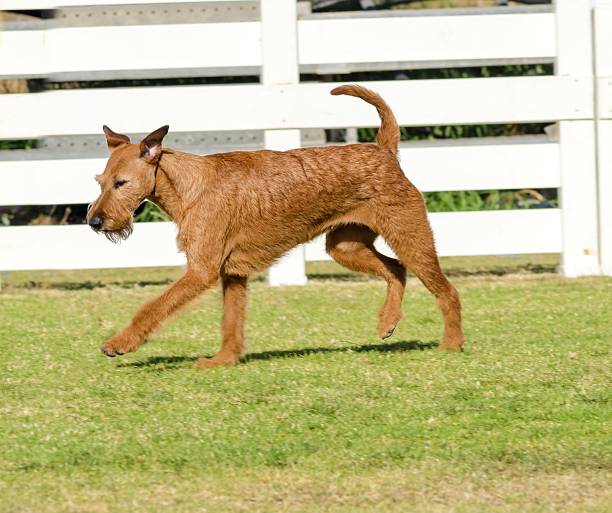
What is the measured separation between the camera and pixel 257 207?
658 cm

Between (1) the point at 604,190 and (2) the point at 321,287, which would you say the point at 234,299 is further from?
(1) the point at 604,190

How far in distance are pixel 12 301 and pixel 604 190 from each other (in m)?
4.44

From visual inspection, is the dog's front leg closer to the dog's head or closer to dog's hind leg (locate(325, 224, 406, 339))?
the dog's head

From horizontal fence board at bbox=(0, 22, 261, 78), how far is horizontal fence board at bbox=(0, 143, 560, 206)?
0.74 metres

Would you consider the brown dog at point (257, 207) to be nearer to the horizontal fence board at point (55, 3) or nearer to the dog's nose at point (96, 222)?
the dog's nose at point (96, 222)

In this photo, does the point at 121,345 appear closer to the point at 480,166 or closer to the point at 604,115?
the point at 480,166

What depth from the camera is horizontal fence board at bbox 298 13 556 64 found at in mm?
9477

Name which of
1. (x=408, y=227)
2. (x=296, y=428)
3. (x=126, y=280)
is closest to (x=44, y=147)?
(x=126, y=280)

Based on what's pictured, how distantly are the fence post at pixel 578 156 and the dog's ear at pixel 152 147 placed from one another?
13.5 feet

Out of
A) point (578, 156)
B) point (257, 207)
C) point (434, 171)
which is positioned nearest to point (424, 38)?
point (434, 171)

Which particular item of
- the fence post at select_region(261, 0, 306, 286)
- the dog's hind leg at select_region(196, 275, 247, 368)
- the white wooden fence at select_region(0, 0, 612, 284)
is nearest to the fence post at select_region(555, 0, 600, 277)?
the white wooden fence at select_region(0, 0, 612, 284)

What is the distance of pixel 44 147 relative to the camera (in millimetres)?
11836

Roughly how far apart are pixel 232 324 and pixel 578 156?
3.97m

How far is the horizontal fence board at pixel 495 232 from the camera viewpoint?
9.53 m
